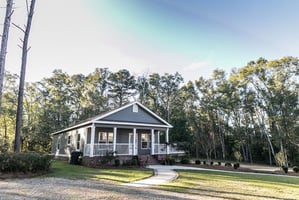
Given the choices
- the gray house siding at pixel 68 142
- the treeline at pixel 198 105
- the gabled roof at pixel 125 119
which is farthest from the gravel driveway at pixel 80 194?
the treeline at pixel 198 105

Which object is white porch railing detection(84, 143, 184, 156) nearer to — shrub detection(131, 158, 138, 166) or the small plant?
the small plant

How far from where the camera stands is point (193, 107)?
34031mm

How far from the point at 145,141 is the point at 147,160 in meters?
3.48

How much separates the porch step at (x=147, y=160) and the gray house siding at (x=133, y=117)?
302 centimetres

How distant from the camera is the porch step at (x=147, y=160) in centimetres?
1605

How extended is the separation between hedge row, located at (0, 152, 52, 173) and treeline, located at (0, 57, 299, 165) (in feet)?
53.8

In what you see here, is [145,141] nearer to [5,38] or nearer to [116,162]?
[116,162]

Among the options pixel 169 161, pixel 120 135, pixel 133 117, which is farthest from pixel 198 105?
pixel 169 161

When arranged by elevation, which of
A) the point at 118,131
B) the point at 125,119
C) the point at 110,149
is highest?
the point at 125,119

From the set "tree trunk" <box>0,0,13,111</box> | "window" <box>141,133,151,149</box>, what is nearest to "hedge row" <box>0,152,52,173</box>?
"tree trunk" <box>0,0,13,111</box>

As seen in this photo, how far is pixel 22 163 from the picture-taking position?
10000mm

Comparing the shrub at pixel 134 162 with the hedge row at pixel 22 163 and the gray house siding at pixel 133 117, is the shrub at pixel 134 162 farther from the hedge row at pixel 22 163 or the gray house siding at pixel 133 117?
the hedge row at pixel 22 163

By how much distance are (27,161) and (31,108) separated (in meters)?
27.5

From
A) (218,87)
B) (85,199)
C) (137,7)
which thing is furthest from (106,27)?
(218,87)
